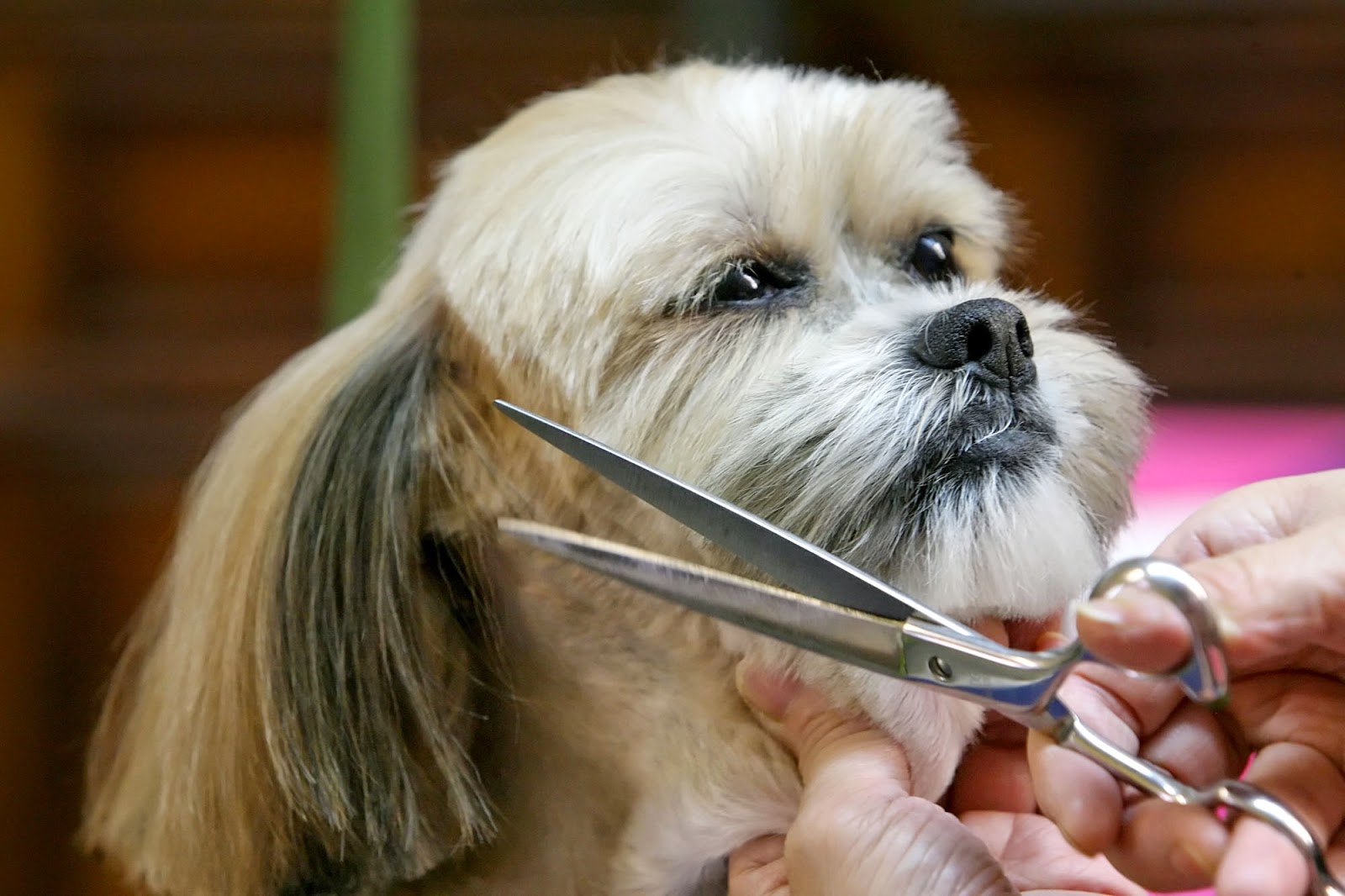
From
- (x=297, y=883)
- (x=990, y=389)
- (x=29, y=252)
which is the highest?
(x=990, y=389)

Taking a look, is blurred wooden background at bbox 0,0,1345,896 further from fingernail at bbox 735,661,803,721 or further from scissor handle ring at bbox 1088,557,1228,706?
scissor handle ring at bbox 1088,557,1228,706

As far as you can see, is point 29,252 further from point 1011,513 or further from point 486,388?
point 1011,513

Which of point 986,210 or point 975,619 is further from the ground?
point 986,210

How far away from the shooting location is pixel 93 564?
1.73 m

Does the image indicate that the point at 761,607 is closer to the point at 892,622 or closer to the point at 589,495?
the point at 892,622

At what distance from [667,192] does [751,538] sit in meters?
0.30

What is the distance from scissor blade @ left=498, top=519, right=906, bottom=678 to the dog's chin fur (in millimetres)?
86

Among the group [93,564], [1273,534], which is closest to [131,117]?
[93,564]

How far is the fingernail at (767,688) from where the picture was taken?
840 millimetres

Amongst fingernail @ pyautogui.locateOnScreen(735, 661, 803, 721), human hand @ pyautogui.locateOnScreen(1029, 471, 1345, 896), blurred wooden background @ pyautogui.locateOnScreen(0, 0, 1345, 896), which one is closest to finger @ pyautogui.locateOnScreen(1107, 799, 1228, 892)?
human hand @ pyautogui.locateOnScreen(1029, 471, 1345, 896)

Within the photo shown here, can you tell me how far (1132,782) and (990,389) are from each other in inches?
10.5

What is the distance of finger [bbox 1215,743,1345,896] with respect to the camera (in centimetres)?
52

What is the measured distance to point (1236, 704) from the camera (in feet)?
2.32

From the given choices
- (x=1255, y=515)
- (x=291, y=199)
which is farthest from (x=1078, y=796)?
(x=291, y=199)
